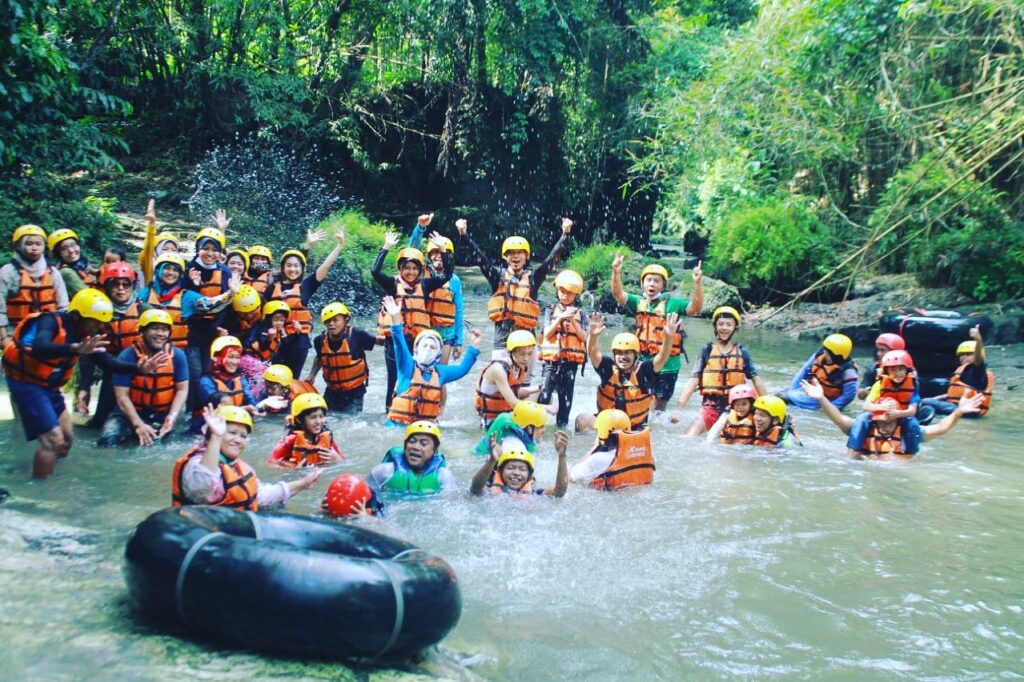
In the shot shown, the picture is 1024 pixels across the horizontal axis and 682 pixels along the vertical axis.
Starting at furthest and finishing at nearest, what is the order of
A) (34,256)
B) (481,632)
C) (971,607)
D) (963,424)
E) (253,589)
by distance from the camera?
(963,424) < (34,256) < (971,607) < (481,632) < (253,589)

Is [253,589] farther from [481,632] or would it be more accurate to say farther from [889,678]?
[889,678]

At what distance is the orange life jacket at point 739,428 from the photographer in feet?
26.8

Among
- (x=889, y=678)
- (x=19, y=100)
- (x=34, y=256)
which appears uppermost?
(x=19, y=100)

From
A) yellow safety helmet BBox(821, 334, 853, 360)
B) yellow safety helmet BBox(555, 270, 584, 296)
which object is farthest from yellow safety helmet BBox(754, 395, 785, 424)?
yellow safety helmet BBox(555, 270, 584, 296)

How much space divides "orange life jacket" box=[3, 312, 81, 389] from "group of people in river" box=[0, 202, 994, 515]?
0.01m

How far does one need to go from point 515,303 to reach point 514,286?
18 centimetres

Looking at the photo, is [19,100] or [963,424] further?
[19,100]

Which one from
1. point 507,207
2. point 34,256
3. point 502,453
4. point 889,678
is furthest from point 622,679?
point 507,207

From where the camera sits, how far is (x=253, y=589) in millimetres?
3406

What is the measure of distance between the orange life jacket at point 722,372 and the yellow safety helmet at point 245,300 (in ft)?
15.0

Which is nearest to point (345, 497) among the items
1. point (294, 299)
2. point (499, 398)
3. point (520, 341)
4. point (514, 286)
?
point (499, 398)

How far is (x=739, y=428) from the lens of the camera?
819 centimetres

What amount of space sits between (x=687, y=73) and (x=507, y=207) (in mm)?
5656

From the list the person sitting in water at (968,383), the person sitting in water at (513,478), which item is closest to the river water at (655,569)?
the person sitting in water at (513,478)
